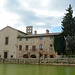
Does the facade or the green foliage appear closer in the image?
the green foliage

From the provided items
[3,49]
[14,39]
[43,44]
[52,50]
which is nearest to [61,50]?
[52,50]

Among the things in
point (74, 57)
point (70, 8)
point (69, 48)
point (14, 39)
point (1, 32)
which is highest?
point (70, 8)

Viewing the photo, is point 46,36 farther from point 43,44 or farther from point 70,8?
point 70,8

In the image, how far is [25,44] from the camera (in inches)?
1483

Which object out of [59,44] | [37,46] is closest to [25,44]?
[37,46]

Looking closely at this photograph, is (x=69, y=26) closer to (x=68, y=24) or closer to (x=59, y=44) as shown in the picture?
(x=68, y=24)

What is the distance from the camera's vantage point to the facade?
34.7 m

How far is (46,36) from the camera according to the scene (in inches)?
1380

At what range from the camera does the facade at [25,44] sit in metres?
34.7

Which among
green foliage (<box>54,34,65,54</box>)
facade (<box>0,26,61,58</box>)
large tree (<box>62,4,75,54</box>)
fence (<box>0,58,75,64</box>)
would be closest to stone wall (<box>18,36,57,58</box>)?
facade (<box>0,26,61,58</box>)

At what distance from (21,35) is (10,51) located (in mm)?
5974

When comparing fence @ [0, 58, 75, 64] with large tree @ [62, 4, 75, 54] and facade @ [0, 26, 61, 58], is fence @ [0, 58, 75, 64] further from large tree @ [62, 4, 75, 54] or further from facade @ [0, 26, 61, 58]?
large tree @ [62, 4, 75, 54]

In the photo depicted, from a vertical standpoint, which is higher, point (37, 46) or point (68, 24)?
point (68, 24)

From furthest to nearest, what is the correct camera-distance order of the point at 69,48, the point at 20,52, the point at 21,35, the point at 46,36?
the point at 21,35, the point at 20,52, the point at 46,36, the point at 69,48
